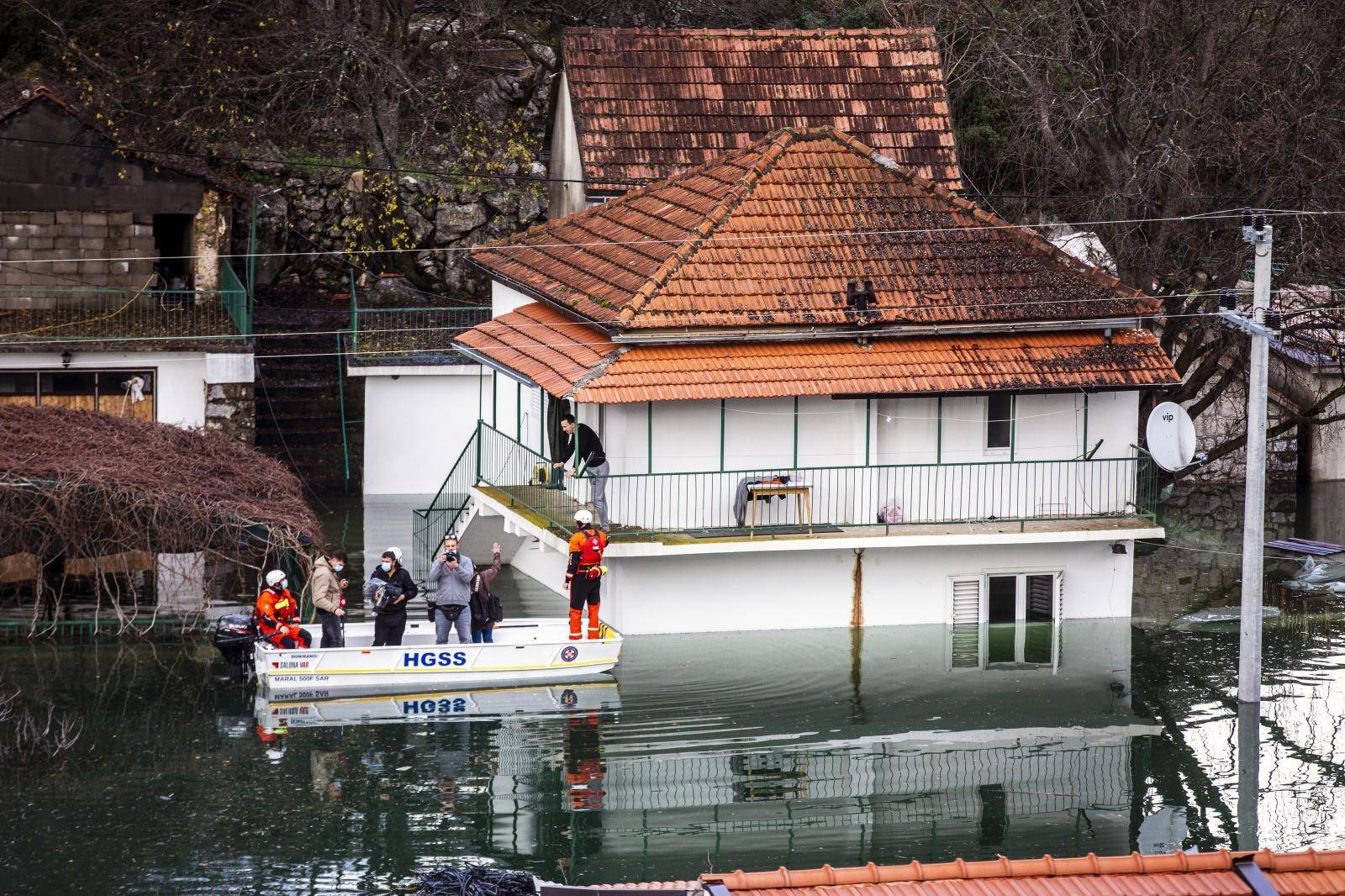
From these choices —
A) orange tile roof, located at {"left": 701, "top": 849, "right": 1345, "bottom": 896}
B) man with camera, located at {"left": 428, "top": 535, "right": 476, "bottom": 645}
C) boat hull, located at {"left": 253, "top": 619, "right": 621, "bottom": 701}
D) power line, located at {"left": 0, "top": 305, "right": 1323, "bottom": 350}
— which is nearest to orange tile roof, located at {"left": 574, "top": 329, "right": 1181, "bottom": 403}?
power line, located at {"left": 0, "top": 305, "right": 1323, "bottom": 350}

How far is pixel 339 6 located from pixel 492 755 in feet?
80.5

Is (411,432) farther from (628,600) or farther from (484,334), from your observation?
(628,600)

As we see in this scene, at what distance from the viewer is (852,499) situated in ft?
91.1

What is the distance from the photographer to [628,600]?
27000 millimetres

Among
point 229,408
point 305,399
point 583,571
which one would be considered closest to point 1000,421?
point 583,571

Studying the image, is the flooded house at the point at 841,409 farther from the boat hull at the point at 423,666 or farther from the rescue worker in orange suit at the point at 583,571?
the boat hull at the point at 423,666

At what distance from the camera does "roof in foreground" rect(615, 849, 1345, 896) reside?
14.4 meters

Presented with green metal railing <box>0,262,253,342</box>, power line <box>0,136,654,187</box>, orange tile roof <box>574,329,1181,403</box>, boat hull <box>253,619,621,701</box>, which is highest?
power line <box>0,136,654,187</box>

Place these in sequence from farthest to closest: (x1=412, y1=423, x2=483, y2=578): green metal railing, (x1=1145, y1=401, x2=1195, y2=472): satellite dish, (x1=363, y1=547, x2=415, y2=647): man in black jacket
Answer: (x1=412, y1=423, x2=483, y2=578): green metal railing, (x1=1145, y1=401, x2=1195, y2=472): satellite dish, (x1=363, y1=547, x2=415, y2=647): man in black jacket

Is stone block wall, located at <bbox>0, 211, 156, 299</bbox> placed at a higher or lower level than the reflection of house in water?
higher

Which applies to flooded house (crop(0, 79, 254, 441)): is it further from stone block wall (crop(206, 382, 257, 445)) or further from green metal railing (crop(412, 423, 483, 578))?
green metal railing (crop(412, 423, 483, 578))

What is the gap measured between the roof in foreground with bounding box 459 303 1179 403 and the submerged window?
2.75ft

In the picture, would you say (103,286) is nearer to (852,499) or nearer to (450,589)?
(450,589)

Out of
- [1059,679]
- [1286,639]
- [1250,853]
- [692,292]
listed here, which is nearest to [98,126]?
[692,292]
